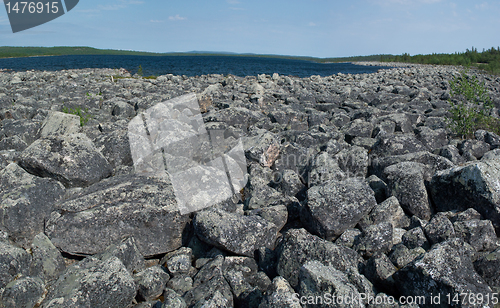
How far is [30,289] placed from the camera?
2631 millimetres

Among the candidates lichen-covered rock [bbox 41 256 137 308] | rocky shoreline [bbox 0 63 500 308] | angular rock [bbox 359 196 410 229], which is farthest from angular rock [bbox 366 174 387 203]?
lichen-covered rock [bbox 41 256 137 308]

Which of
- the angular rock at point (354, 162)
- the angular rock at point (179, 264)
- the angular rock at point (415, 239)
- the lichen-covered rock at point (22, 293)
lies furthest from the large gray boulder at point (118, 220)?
the angular rock at point (354, 162)

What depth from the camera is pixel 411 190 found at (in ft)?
12.3

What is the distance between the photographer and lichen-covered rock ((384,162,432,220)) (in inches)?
145

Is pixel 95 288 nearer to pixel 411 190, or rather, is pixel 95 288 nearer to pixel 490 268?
pixel 490 268

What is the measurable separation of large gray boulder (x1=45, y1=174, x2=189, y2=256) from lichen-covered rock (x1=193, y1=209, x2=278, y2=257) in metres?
0.44

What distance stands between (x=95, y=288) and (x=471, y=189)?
4036mm

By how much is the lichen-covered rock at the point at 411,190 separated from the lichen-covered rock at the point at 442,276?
107cm

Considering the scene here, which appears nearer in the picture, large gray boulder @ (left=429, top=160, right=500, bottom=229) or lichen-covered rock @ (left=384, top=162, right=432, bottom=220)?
large gray boulder @ (left=429, top=160, right=500, bottom=229)

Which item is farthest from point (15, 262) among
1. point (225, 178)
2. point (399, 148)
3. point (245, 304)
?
point (399, 148)

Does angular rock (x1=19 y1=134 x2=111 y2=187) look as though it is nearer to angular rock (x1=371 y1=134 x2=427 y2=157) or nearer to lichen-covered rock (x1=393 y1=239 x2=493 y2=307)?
lichen-covered rock (x1=393 y1=239 x2=493 y2=307)

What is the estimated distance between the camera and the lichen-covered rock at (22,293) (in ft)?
8.34

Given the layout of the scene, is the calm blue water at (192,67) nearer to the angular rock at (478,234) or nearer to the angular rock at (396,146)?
the angular rock at (396,146)

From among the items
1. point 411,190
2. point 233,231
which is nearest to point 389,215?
point 411,190
